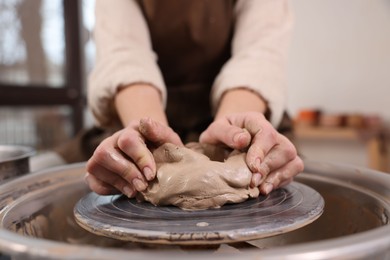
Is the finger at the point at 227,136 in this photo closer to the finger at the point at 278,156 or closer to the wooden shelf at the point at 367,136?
the finger at the point at 278,156

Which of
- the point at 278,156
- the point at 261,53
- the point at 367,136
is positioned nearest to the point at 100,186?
the point at 278,156

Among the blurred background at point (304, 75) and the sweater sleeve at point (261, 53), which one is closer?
the sweater sleeve at point (261, 53)

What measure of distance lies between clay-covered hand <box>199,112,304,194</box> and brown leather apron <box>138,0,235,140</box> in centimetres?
43

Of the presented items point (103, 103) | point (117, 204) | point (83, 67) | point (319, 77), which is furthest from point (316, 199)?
point (83, 67)

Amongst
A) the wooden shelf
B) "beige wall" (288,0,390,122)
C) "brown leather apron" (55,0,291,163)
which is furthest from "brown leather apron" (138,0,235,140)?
"beige wall" (288,0,390,122)

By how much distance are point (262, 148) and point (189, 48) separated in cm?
52

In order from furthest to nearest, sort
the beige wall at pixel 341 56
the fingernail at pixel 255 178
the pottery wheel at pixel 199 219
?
the beige wall at pixel 341 56 < the fingernail at pixel 255 178 < the pottery wheel at pixel 199 219

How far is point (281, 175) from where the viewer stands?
1.75ft

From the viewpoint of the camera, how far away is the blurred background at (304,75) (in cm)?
197

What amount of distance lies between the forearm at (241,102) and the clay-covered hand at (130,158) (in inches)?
8.8

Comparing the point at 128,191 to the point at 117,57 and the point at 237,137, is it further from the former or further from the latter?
the point at 117,57

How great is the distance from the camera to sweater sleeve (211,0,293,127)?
2.49ft

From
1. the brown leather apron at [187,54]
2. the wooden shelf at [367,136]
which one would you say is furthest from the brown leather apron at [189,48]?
the wooden shelf at [367,136]

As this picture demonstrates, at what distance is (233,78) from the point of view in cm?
77
